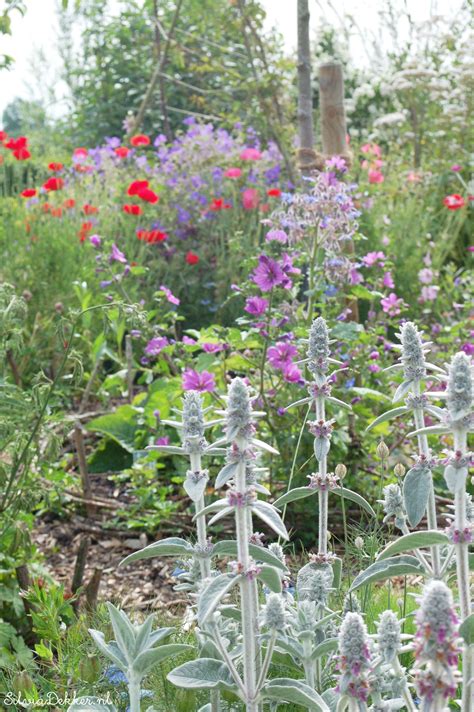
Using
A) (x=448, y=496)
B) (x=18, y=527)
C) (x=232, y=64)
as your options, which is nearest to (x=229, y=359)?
(x=448, y=496)

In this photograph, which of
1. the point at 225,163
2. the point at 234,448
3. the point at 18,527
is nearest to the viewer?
the point at 234,448

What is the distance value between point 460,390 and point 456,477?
128mm

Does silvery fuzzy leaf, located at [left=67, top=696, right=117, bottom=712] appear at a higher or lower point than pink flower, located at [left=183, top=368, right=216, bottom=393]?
lower

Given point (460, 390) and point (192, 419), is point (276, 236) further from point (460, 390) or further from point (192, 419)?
point (460, 390)

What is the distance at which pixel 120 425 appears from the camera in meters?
3.97

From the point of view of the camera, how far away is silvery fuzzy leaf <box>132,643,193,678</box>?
4.27 feet

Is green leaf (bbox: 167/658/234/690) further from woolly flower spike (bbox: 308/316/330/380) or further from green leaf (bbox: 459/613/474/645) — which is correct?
woolly flower spike (bbox: 308/316/330/380)

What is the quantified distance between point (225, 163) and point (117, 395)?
237 centimetres

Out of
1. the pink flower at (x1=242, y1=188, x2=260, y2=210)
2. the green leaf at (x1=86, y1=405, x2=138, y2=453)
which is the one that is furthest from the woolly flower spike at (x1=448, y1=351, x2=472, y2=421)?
the pink flower at (x1=242, y1=188, x2=260, y2=210)

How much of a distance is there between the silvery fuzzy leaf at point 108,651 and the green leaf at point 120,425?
8.16ft

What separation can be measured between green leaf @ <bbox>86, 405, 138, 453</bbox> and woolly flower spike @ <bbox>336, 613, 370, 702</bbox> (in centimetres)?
289

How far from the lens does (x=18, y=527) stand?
A: 2600 millimetres

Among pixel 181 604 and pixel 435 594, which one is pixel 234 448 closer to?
pixel 435 594

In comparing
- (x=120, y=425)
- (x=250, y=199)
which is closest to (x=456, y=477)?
(x=120, y=425)
